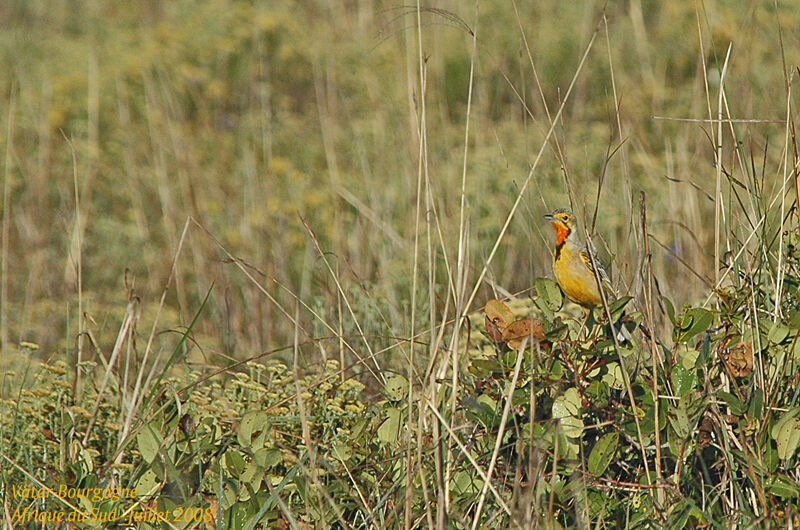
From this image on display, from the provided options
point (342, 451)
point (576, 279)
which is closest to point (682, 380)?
point (576, 279)

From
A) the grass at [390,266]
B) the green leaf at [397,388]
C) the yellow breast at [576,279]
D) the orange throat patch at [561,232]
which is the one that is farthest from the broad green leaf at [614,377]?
the orange throat patch at [561,232]

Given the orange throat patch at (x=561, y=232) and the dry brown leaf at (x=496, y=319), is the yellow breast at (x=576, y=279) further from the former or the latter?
the dry brown leaf at (x=496, y=319)

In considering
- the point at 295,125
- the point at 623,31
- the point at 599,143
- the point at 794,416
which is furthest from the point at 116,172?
the point at 794,416

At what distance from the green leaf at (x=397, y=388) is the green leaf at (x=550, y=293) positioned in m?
0.44

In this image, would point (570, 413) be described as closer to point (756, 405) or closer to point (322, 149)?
point (756, 405)

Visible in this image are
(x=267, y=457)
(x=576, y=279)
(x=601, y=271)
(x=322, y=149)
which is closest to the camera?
(x=267, y=457)

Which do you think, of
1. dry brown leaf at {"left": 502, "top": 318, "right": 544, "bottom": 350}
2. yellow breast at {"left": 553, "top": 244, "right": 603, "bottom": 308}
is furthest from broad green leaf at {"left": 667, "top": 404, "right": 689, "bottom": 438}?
→ yellow breast at {"left": 553, "top": 244, "right": 603, "bottom": 308}

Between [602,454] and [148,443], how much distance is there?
117 cm

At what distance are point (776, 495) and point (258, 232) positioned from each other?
12.1 ft

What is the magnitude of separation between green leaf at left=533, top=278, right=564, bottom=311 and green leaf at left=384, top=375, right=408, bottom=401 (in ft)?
1.45

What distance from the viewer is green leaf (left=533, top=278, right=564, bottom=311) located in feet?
9.25

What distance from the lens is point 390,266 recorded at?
4.74 meters

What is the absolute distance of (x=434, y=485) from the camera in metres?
2.78

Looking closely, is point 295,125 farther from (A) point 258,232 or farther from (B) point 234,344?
(B) point 234,344
